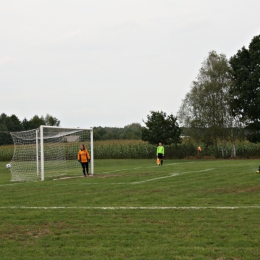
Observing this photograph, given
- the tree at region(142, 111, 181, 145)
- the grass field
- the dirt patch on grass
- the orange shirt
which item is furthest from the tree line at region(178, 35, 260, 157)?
the grass field

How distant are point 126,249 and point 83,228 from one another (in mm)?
2045

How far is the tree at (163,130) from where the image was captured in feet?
194

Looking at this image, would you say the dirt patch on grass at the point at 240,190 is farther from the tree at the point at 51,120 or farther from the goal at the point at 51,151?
the tree at the point at 51,120

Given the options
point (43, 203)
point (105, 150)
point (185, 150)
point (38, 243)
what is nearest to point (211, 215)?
point (38, 243)

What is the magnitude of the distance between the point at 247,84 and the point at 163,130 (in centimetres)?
1185

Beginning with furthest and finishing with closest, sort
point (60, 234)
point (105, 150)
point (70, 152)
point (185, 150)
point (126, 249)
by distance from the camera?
point (105, 150) → point (185, 150) → point (70, 152) → point (60, 234) → point (126, 249)

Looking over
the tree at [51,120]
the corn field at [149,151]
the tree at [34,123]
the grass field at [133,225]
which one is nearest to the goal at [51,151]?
the grass field at [133,225]

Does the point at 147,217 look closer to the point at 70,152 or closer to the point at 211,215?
the point at 211,215

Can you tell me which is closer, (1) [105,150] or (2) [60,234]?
(2) [60,234]

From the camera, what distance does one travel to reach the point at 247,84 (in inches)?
2213

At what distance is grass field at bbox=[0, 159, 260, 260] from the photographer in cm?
721

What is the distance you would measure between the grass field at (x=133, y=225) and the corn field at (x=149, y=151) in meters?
45.3

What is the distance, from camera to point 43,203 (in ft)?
43.6

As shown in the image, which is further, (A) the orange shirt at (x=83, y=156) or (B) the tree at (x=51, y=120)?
(B) the tree at (x=51, y=120)
